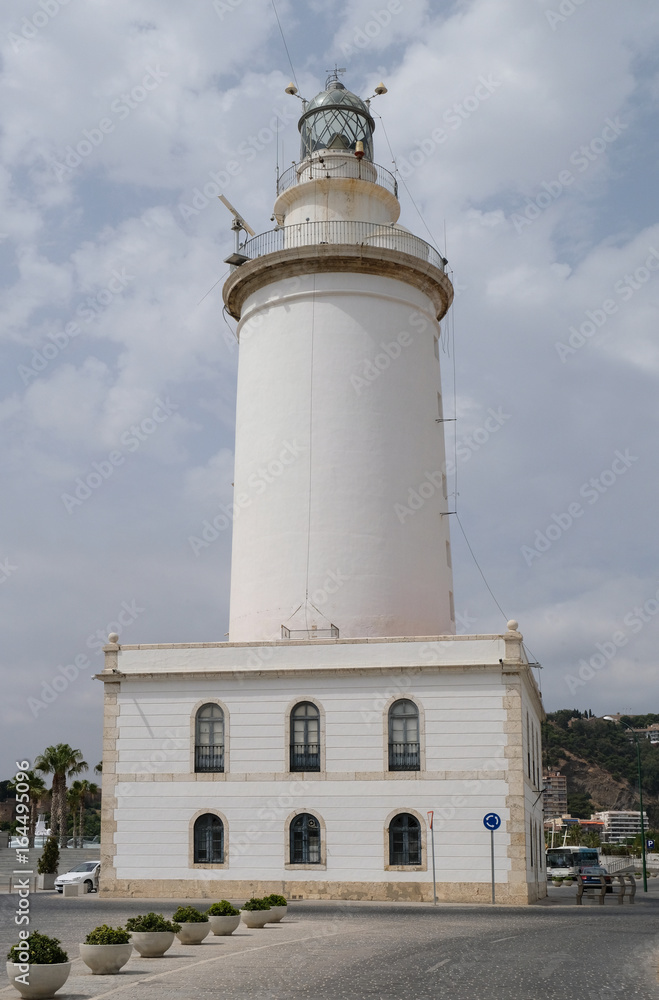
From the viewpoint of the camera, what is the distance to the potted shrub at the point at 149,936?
15.2m

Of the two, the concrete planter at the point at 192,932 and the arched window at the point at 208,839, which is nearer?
the concrete planter at the point at 192,932

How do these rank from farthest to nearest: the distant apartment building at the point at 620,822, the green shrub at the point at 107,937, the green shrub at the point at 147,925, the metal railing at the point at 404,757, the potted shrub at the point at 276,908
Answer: the distant apartment building at the point at 620,822 → the metal railing at the point at 404,757 → the potted shrub at the point at 276,908 → the green shrub at the point at 147,925 → the green shrub at the point at 107,937

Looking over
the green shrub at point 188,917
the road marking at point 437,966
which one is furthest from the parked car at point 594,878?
the road marking at point 437,966

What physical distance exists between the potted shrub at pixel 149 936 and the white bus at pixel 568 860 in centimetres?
4137

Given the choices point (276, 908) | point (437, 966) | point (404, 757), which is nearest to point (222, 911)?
point (276, 908)

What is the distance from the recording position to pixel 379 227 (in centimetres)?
3512

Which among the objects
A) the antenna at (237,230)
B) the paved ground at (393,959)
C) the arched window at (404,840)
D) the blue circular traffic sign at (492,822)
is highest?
the antenna at (237,230)

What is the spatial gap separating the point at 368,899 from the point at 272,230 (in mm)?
20016

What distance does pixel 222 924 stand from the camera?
1819cm

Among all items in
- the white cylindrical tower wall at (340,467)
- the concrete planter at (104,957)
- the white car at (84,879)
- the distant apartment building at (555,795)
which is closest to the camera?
the concrete planter at (104,957)

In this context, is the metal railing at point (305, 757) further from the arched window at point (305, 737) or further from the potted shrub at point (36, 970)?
the potted shrub at point (36, 970)

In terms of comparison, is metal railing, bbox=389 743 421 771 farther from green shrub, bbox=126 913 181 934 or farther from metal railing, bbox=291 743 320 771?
green shrub, bbox=126 913 181 934

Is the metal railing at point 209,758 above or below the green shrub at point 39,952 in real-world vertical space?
above

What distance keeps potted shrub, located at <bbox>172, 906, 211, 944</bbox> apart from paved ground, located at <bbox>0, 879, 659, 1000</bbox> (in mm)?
203
